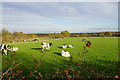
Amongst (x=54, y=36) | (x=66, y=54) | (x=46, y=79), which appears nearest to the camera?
(x=46, y=79)

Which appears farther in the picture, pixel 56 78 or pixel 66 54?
pixel 66 54

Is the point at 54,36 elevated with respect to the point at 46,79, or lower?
elevated

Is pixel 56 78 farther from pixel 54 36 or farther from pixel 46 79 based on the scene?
pixel 54 36

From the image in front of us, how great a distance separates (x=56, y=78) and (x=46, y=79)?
13.4 inches

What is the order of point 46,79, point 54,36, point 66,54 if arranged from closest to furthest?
point 46,79
point 66,54
point 54,36

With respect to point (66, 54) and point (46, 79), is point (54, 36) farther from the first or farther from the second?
point (46, 79)

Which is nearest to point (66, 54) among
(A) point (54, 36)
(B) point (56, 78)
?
(B) point (56, 78)

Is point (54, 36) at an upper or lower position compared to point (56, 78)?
upper

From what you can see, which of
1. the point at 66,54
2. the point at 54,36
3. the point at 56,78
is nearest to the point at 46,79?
the point at 56,78

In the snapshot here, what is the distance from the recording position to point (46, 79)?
120 inches

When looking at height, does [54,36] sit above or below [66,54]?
above

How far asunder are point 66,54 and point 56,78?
136 inches

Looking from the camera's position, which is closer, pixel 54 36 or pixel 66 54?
pixel 66 54

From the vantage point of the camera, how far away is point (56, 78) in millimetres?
3115
